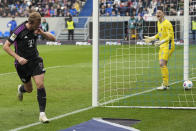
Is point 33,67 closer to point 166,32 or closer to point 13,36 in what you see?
point 13,36

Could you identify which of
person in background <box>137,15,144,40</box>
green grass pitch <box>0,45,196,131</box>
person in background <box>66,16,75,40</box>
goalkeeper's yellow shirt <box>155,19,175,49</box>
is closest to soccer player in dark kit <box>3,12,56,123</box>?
green grass pitch <box>0,45,196,131</box>

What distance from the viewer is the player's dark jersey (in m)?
8.16

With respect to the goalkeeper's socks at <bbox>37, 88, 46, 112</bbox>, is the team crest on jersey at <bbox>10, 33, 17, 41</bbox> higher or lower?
higher

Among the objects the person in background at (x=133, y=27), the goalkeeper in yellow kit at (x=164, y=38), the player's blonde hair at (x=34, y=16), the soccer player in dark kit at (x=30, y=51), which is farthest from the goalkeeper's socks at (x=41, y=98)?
the person in background at (x=133, y=27)

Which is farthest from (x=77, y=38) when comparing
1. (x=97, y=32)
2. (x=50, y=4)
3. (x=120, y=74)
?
(x=97, y=32)

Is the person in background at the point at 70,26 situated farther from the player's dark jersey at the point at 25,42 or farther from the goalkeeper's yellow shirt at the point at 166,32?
the player's dark jersey at the point at 25,42

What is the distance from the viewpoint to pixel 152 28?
556 inches

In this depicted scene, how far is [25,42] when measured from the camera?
27.1 ft

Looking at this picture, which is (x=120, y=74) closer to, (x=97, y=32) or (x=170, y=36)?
(x=170, y=36)

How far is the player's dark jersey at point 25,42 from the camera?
816cm

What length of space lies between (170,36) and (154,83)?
7.32 ft

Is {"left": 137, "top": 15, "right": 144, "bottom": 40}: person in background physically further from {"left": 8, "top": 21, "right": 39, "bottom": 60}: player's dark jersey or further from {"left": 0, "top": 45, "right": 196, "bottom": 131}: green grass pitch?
{"left": 8, "top": 21, "right": 39, "bottom": 60}: player's dark jersey

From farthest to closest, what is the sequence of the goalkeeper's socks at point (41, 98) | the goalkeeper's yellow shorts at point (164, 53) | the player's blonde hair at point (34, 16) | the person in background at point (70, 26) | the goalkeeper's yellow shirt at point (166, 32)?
the person in background at point (70, 26) → the goalkeeper's yellow shorts at point (164, 53) → the goalkeeper's yellow shirt at point (166, 32) → the goalkeeper's socks at point (41, 98) → the player's blonde hair at point (34, 16)

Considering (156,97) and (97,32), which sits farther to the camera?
(156,97)
